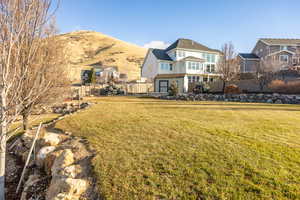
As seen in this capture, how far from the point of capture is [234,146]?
390 centimetres

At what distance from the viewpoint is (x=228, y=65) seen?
1980cm

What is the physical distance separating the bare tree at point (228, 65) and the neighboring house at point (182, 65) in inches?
158

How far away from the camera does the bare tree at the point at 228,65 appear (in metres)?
19.8

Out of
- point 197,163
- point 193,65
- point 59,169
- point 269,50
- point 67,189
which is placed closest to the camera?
point 67,189

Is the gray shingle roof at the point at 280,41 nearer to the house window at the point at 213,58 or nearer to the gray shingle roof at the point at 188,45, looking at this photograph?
the gray shingle roof at the point at 188,45

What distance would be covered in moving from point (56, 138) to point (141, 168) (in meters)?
3.61

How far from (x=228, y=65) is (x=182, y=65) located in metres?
7.41

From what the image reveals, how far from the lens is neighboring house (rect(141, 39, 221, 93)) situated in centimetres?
2461

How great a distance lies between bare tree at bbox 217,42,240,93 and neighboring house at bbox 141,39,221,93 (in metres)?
4.01

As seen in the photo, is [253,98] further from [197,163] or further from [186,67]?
[197,163]

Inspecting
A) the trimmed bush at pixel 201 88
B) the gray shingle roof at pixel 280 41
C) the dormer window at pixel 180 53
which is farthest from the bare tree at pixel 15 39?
the gray shingle roof at pixel 280 41

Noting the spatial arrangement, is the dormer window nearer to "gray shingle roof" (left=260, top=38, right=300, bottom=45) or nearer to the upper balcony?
the upper balcony

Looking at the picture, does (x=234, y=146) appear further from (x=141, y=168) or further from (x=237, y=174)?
(x=141, y=168)

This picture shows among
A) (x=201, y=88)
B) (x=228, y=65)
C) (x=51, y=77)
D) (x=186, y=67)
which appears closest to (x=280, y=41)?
(x=228, y=65)
